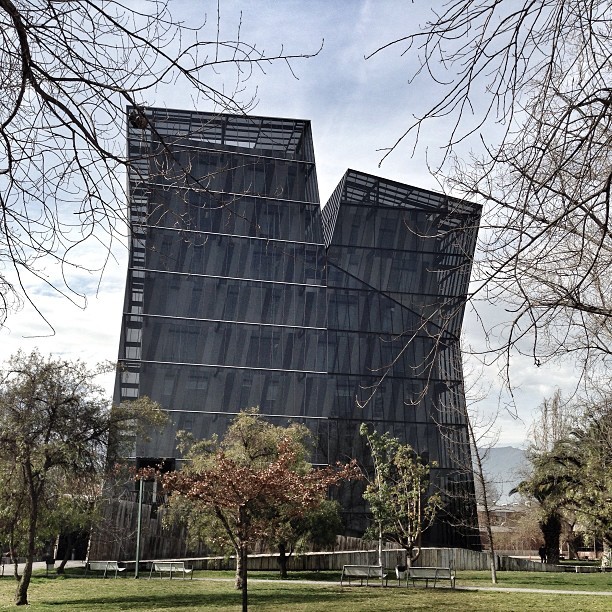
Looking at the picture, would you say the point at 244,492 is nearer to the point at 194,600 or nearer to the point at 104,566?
the point at 194,600

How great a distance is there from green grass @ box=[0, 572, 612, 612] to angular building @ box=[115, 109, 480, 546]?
18.8 m

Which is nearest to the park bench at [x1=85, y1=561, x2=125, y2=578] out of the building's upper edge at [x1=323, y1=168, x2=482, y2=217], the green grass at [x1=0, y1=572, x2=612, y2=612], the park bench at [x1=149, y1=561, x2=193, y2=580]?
the park bench at [x1=149, y1=561, x2=193, y2=580]

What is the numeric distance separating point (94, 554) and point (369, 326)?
71.8 feet

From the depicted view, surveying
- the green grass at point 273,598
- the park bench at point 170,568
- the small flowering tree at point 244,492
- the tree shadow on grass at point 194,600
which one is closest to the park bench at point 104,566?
the park bench at point 170,568

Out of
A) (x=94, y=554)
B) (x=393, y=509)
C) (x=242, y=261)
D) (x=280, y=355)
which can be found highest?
(x=242, y=261)

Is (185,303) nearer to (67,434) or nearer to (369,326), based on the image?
(369,326)

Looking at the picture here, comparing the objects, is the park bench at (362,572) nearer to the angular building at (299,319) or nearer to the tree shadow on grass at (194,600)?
the tree shadow on grass at (194,600)

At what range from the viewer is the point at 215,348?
1897 inches

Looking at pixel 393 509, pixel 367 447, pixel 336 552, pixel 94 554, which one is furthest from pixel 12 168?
pixel 367 447

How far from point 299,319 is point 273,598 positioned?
29.9 meters

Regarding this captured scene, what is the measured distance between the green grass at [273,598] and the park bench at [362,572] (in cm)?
283

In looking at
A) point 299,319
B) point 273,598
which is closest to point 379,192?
point 299,319

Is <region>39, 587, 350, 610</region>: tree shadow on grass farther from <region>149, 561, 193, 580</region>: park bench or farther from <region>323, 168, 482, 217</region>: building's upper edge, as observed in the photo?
<region>323, 168, 482, 217</region>: building's upper edge

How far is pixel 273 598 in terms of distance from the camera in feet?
67.9
